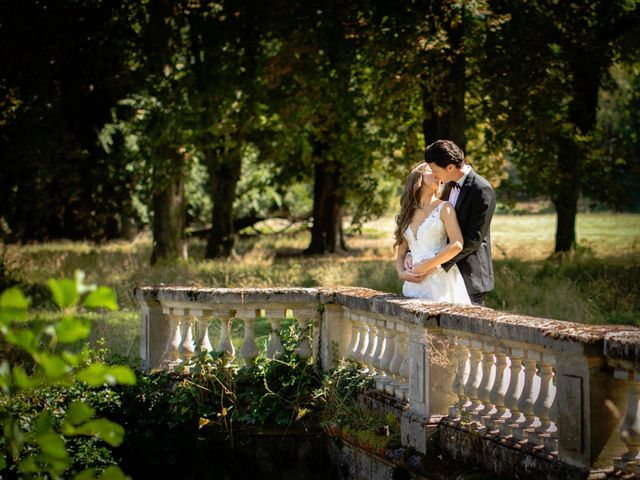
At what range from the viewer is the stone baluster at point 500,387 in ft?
17.9

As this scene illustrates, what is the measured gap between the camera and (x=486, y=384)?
5.65 meters

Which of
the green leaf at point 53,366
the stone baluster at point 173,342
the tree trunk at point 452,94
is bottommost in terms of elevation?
the stone baluster at point 173,342

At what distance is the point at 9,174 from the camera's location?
19938 millimetres

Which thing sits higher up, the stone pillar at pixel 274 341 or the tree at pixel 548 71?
the tree at pixel 548 71

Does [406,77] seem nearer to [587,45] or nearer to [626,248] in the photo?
[587,45]

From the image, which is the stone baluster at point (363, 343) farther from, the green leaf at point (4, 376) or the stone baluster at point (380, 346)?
the green leaf at point (4, 376)

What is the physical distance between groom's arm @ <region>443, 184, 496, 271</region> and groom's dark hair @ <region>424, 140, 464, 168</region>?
0.29m

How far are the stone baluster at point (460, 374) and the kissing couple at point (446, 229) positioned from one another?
34.7 inches

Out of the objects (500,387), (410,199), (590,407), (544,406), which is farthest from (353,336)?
(590,407)

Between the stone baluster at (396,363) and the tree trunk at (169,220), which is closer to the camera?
the stone baluster at (396,363)

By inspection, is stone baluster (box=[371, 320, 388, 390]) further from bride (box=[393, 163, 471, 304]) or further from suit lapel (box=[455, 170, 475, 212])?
suit lapel (box=[455, 170, 475, 212])

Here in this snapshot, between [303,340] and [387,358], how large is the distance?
1189mm

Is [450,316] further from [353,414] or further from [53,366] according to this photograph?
[53,366]

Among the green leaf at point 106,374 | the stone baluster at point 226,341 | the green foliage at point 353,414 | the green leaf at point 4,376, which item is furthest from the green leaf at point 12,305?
the stone baluster at point 226,341
